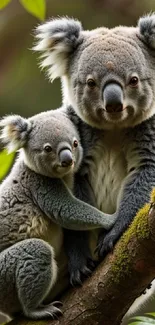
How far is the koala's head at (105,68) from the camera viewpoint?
5.17 meters

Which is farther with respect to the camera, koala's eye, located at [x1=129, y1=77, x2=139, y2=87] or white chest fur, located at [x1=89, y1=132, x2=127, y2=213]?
white chest fur, located at [x1=89, y1=132, x2=127, y2=213]

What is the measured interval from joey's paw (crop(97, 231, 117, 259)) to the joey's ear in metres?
1.56

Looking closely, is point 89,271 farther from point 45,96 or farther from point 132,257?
point 45,96

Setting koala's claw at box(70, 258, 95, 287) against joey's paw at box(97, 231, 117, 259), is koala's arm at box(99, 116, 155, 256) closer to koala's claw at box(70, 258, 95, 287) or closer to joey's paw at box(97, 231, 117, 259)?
joey's paw at box(97, 231, 117, 259)

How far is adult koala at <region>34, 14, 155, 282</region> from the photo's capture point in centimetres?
516

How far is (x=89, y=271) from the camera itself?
16.5 ft

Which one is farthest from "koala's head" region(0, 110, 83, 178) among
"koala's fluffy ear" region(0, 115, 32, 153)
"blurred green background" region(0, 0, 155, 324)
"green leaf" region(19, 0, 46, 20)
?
"blurred green background" region(0, 0, 155, 324)

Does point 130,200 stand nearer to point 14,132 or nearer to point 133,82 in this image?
point 133,82

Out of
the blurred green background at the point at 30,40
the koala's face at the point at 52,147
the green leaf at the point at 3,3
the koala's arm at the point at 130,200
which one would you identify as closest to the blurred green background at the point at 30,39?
the blurred green background at the point at 30,40

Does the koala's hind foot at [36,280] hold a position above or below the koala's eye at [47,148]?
below

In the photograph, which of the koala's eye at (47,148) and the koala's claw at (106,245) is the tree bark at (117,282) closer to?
the koala's claw at (106,245)

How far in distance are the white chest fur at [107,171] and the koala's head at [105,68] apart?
0.22 metres

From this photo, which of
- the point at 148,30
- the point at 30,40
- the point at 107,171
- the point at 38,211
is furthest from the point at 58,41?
the point at 30,40

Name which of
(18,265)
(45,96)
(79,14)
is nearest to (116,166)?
(18,265)
